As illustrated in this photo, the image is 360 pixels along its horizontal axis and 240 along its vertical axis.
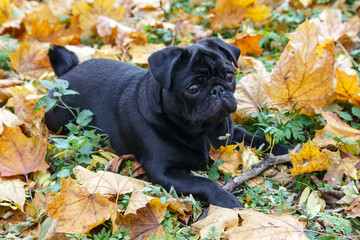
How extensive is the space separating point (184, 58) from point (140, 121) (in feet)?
2.20

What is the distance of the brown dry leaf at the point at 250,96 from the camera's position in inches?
139

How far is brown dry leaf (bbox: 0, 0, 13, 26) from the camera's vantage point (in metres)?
5.46

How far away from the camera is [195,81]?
275 centimetres

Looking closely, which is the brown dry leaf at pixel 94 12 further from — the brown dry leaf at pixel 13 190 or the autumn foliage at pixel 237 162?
the brown dry leaf at pixel 13 190

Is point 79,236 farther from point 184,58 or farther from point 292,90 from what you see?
point 292,90

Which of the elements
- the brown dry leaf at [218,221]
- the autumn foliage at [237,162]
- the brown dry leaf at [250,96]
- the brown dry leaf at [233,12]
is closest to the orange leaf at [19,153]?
the autumn foliage at [237,162]

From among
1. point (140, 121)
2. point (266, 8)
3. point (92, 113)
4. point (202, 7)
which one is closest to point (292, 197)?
point (140, 121)

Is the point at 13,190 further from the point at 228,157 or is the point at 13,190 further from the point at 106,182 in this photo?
the point at 228,157

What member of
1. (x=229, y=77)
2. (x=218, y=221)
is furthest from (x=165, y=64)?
(x=218, y=221)

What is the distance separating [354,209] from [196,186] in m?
1.02

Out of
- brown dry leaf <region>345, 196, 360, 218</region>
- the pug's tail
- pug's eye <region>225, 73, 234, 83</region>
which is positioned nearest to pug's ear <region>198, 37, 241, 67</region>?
pug's eye <region>225, 73, 234, 83</region>

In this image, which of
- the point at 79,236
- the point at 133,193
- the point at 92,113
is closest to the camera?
the point at 79,236

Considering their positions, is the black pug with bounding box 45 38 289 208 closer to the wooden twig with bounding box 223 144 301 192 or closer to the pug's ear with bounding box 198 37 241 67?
the pug's ear with bounding box 198 37 241 67

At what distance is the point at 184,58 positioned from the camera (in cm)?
279
